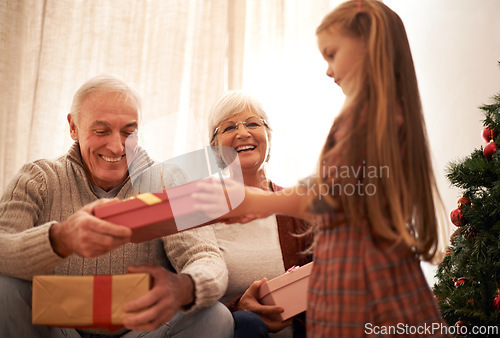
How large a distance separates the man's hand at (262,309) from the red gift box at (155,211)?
441 millimetres

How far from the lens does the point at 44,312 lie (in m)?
0.98

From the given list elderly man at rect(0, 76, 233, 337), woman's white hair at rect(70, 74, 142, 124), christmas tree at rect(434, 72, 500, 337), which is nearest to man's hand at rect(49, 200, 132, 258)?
elderly man at rect(0, 76, 233, 337)

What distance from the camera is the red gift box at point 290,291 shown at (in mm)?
1228

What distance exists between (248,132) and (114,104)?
0.48m

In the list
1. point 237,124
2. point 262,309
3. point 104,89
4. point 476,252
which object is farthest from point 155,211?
point 476,252

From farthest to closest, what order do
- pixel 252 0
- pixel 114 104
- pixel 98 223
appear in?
pixel 252 0 < pixel 114 104 < pixel 98 223

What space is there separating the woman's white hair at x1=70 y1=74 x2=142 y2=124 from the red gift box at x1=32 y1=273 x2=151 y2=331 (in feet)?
1.93

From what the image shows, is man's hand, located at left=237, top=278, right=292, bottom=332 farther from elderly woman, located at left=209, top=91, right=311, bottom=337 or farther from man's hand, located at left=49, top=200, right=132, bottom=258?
man's hand, located at left=49, top=200, right=132, bottom=258

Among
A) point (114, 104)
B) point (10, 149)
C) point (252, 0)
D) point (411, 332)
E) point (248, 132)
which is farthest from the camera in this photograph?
point (252, 0)

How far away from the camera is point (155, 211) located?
2.92 feet

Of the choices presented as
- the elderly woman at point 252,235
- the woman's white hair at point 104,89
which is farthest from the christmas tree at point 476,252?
the woman's white hair at point 104,89

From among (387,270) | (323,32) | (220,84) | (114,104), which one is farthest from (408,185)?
(220,84)

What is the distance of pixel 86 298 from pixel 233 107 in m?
0.89

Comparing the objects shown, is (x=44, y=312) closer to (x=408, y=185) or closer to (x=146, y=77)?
(x=408, y=185)
